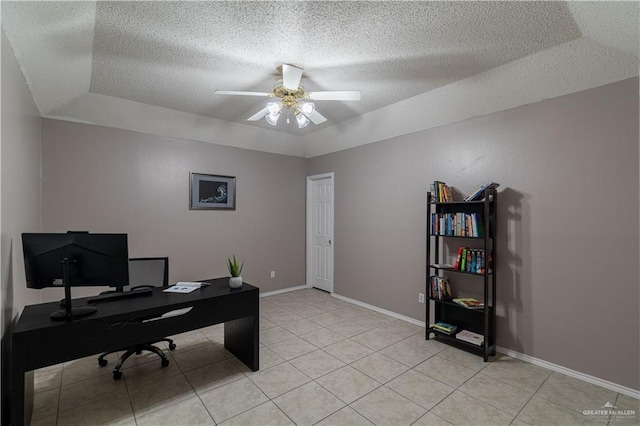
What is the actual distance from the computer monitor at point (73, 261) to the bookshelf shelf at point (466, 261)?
113 inches

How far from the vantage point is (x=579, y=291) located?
2.54 metres

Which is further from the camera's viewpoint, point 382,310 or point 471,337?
point 382,310

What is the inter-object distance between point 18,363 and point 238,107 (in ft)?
10.5

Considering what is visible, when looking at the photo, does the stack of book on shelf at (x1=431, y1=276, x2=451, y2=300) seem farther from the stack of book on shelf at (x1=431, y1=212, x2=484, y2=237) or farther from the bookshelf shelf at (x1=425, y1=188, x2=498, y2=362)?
the stack of book on shelf at (x1=431, y1=212, x2=484, y2=237)

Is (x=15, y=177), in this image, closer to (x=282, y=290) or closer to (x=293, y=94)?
(x=293, y=94)

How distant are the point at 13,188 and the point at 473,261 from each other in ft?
12.6

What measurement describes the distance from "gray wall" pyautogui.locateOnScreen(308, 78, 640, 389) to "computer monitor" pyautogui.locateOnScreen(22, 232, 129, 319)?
313cm

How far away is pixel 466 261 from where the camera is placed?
118 inches

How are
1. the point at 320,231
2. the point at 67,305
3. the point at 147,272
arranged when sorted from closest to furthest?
the point at 67,305
the point at 147,272
the point at 320,231

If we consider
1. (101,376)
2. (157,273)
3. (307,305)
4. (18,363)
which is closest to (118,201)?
(157,273)

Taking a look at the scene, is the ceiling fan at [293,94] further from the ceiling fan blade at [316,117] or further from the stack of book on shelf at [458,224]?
the stack of book on shelf at [458,224]

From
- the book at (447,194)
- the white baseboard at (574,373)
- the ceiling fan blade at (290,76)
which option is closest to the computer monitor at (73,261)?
the ceiling fan blade at (290,76)

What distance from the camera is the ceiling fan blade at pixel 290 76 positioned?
2619mm

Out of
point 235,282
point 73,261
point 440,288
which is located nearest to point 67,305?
point 73,261
